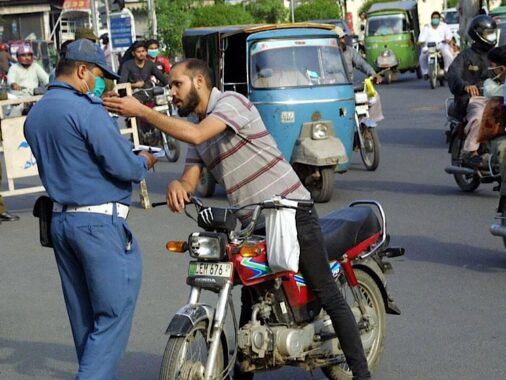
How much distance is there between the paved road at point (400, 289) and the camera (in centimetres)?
753

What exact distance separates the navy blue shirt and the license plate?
49 centimetres

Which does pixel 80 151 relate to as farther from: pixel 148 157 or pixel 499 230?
pixel 499 230

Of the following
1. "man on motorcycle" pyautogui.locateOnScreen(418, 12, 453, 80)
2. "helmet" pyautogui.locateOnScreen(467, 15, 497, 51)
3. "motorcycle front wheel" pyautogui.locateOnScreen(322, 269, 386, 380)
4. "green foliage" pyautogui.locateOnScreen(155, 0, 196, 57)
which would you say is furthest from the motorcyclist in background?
"green foliage" pyautogui.locateOnScreen(155, 0, 196, 57)

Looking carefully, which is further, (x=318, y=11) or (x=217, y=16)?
(x=318, y=11)

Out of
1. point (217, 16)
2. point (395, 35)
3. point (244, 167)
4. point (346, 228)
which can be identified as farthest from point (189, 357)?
point (217, 16)

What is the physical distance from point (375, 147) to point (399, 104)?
1290cm

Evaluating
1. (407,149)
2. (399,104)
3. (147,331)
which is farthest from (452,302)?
(399,104)

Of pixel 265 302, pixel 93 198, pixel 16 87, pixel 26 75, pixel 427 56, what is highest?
pixel 93 198

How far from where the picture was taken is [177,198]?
606cm

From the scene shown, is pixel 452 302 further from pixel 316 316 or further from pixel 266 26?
pixel 266 26

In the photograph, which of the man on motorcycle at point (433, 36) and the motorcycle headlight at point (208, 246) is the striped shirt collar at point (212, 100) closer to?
the motorcycle headlight at point (208, 246)

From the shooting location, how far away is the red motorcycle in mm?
5867

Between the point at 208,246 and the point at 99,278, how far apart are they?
0.53 meters

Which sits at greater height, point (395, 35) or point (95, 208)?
point (95, 208)
